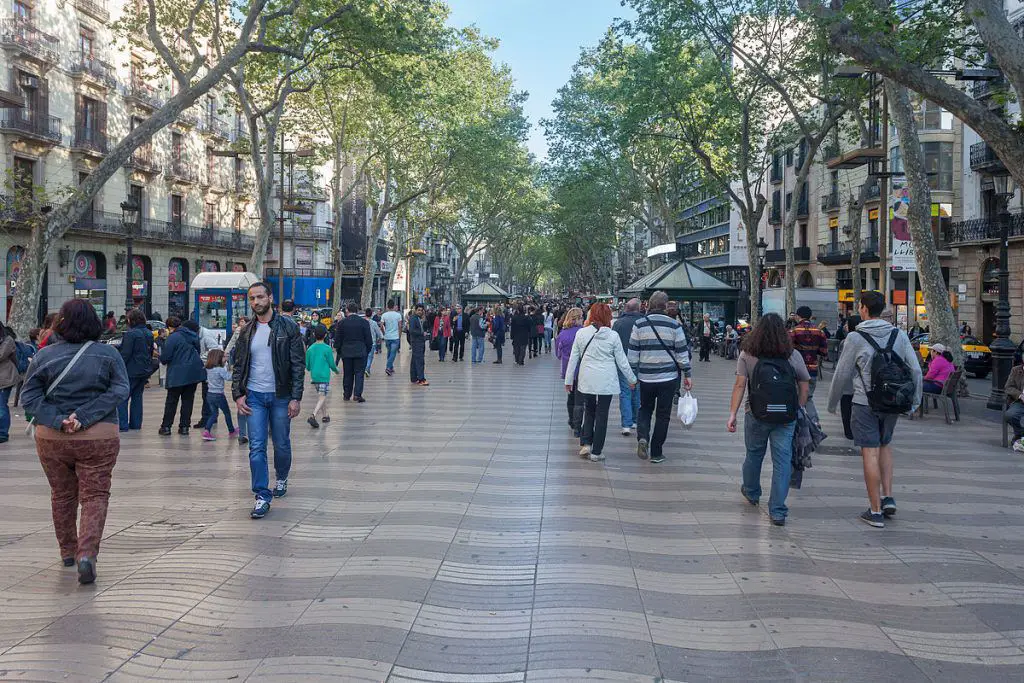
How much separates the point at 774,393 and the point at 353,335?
937cm

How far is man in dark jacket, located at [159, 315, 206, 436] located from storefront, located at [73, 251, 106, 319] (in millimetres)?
23425

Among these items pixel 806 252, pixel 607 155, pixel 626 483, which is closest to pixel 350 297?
pixel 607 155

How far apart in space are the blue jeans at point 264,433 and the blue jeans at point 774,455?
11.8 ft

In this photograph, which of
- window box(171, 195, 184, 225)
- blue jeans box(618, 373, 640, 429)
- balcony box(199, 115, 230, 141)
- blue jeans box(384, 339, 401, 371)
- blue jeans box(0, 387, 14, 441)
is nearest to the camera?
blue jeans box(0, 387, 14, 441)

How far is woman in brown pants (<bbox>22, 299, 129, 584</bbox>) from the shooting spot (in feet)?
16.3

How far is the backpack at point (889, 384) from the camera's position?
6.25 meters

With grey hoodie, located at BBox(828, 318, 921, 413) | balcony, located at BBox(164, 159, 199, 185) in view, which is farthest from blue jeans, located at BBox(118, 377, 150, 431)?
balcony, located at BBox(164, 159, 199, 185)

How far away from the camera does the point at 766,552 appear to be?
18.3 feet

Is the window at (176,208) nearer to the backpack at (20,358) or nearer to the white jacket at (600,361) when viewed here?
the backpack at (20,358)

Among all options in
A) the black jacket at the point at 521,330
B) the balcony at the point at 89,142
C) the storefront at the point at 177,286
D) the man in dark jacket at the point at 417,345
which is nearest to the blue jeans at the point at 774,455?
the man in dark jacket at the point at 417,345

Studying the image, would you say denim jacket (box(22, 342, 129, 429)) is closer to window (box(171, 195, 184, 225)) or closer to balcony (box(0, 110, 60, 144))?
balcony (box(0, 110, 60, 144))

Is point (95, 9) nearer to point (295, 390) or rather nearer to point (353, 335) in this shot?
point (353, 335)

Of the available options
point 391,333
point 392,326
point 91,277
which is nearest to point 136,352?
point 391,333

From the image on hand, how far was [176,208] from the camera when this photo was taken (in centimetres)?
3891
